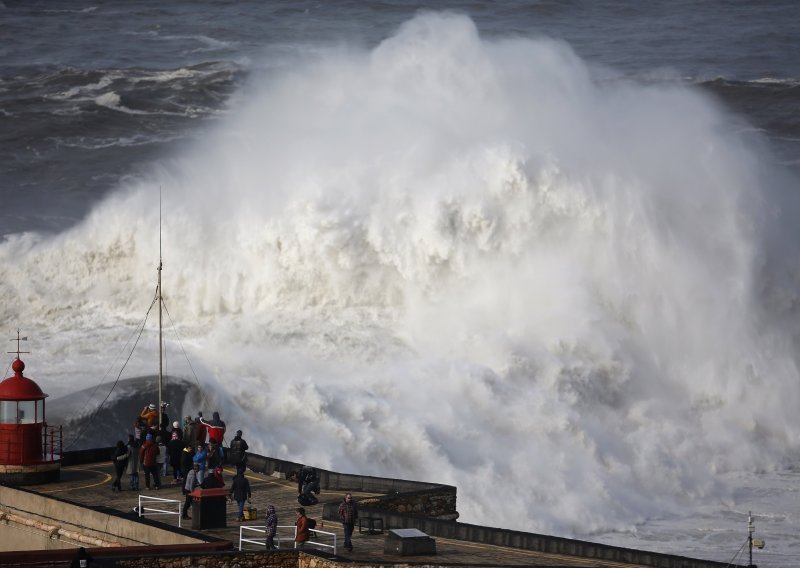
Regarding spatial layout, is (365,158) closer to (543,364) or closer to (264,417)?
(543,364)

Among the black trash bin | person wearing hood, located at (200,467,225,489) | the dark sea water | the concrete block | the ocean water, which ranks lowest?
the concrete block

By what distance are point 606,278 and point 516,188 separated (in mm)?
3410

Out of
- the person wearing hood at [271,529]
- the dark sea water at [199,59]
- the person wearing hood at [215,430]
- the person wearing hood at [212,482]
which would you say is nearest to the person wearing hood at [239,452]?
the person wearing hood at [215,430]

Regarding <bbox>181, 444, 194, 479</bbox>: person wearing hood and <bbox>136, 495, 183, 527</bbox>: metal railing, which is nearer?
<bbox>136, 495, 183, 527</bbox>: metal railing

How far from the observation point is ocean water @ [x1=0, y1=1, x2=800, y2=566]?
106 feet

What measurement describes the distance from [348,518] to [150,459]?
427cm

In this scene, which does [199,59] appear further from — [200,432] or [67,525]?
[67,525]

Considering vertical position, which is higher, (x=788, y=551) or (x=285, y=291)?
(x=285, y=291)

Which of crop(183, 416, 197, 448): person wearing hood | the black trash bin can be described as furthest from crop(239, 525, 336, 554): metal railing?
crop(183, 416, 197, 448): person wearing hood

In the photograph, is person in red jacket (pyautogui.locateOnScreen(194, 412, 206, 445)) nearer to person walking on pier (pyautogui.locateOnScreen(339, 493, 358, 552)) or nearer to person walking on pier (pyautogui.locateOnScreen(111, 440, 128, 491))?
person walking on pier (pyautogui.locateOnScreen(111, 440, 128, 491))

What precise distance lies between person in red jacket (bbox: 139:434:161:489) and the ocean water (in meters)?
6.89

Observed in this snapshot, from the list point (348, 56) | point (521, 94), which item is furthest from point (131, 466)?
point (348, 56)

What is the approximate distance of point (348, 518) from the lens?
19.8 metres

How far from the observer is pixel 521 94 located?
162 feet
